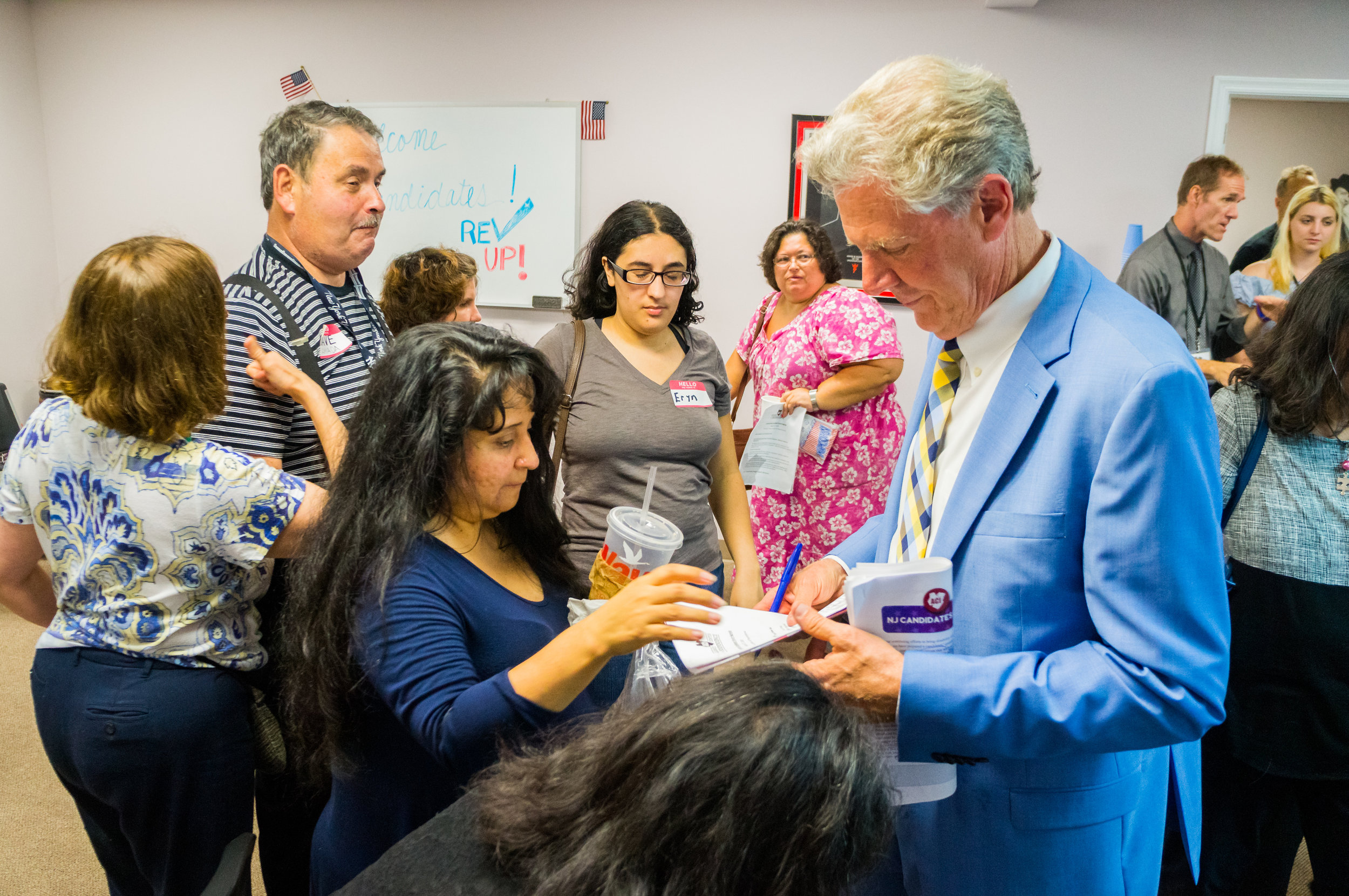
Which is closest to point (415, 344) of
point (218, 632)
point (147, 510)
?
point (147, 510)

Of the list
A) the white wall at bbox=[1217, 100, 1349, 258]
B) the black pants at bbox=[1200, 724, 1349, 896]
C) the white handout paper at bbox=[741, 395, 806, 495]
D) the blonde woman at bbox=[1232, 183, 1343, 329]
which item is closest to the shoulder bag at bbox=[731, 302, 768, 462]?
the white handout paper at bbox=[741, 395, 806, 495]

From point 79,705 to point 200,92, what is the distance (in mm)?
4645

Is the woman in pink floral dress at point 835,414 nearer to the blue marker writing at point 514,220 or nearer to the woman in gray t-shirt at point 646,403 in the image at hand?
the woman in gray t-shirt at point 646,403

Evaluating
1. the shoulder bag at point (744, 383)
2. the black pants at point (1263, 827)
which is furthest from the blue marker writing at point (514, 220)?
the black pants at point (1263, 827)

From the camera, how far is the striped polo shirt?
1619 millimetres

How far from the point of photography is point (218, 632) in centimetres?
140

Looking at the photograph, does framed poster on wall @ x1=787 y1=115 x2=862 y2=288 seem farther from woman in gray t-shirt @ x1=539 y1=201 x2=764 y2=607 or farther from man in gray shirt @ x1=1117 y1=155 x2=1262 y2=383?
woman in gray t-shirt @ x1=539 y1=201 x2=764 y2=607

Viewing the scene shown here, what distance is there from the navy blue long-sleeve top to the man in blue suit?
40cm

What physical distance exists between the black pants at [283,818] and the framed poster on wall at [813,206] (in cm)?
356

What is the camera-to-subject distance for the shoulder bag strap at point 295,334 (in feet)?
5.61

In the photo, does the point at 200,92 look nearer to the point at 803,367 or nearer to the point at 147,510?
the point at 803,367

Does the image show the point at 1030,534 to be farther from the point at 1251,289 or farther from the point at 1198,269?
the point at 1251,289

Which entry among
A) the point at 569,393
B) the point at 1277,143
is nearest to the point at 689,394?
the point at 569,393

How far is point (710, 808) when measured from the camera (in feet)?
2.19
